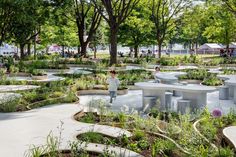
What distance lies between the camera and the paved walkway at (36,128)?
830cm

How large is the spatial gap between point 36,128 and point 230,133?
4602mm

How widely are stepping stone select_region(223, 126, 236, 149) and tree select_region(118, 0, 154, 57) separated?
3781 cm

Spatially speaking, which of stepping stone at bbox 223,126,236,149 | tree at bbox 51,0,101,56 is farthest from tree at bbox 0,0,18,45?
stepping stone at bbox 223,126,236,149

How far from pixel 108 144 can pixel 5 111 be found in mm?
5132

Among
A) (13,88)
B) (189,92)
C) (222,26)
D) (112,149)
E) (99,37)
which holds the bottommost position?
Answer: (112,149)

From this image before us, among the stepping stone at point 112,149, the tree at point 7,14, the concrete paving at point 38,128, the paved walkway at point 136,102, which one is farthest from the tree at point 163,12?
the stepping stone at point 112,149

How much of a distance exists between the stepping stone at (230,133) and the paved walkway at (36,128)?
83.1 inches

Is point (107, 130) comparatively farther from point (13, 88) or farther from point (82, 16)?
point (82, 16)

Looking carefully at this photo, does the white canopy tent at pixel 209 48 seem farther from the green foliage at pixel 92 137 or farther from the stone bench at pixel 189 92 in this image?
the green foliage at pixel 92 137

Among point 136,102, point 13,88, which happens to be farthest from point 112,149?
point 13,88

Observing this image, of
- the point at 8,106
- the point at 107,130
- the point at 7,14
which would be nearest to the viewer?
the point at 107,130

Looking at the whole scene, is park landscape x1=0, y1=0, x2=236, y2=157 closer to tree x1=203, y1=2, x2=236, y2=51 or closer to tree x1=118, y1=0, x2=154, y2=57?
tree x1=118, y1=0, x2=154, y2=57

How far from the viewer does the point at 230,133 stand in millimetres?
8664

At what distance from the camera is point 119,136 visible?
8.50 meters
